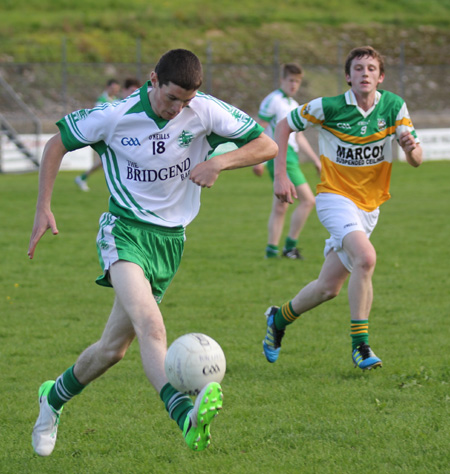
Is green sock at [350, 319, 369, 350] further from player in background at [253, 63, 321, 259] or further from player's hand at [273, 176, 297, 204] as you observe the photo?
player in background at [253, 63, 321, 259]

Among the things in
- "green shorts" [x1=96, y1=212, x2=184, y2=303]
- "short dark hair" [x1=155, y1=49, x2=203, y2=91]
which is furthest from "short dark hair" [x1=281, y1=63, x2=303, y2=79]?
"short dark hair" [x1=155, y1=49, x2=203, y2=91]

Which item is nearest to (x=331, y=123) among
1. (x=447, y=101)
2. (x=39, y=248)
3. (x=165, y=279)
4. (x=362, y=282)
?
(x=362, y=282)

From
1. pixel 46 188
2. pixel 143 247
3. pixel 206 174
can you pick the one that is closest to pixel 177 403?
pixel 143 247

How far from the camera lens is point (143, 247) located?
14.0 ft

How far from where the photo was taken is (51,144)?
4379 millimetres

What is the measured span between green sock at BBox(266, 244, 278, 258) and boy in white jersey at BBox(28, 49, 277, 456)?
6.11 metres

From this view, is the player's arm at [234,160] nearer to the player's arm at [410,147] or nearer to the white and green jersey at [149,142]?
the white and green jersey at [149,142]

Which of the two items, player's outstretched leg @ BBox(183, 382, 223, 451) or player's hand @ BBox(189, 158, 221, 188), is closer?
player's outstretched leg @ BBox(183, 382, 223, 451)

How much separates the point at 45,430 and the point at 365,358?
90.4 inches

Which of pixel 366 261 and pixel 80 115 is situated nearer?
pixel 80 115

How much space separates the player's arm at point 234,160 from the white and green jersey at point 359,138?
182 cm

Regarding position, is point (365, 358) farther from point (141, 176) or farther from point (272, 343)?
point (141, 176)

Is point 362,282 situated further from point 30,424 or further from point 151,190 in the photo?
point 30,424

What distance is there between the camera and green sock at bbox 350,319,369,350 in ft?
18.7
